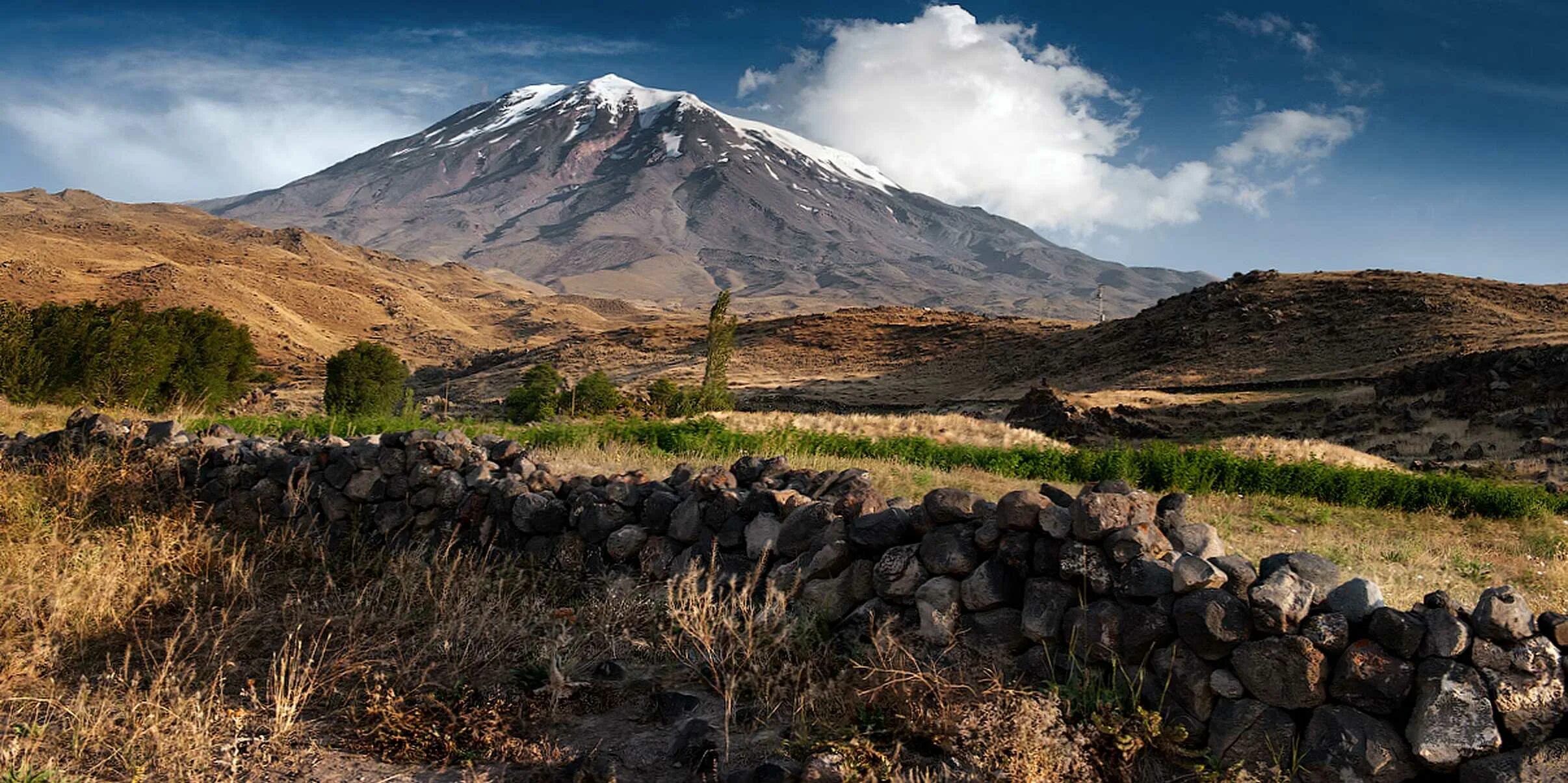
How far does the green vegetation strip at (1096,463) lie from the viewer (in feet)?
40.2

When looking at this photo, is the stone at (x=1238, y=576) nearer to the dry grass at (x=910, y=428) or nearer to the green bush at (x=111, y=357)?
the dry grass at (x=910, y=428)

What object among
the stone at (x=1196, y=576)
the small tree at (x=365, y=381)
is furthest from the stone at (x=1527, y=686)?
the small tree at (x=365, y=381)

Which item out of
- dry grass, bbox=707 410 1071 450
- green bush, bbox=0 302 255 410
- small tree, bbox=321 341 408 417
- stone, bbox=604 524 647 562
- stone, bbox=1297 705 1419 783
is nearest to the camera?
stone, bbox=1297 705 1419 783

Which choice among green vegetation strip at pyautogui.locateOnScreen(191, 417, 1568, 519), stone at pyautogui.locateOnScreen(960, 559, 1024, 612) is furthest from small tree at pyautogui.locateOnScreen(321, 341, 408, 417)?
stone at pyautogui.locateOnScreen(960, 559, 1024, 612)

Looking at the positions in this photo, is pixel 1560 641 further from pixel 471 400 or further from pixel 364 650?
pixel 471 400

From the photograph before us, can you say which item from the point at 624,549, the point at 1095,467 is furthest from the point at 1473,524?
the point at 624,549

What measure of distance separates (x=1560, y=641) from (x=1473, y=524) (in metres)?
9.81

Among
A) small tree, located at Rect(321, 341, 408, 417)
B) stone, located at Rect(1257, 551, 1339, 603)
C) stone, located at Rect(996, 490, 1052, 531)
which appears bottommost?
small tree, located at Rect(321, 341, 408, 417)

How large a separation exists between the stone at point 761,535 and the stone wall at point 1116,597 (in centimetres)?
1

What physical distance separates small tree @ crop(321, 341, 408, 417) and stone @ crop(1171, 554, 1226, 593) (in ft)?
108

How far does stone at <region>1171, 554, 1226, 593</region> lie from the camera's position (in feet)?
13.8

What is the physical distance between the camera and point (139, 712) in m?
4.47

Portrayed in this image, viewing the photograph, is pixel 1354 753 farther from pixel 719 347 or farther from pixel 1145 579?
pixel 719 347

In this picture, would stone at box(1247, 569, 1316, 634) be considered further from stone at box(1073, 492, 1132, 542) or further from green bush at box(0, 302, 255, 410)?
green bush at box(0, 302, 255, 410)
